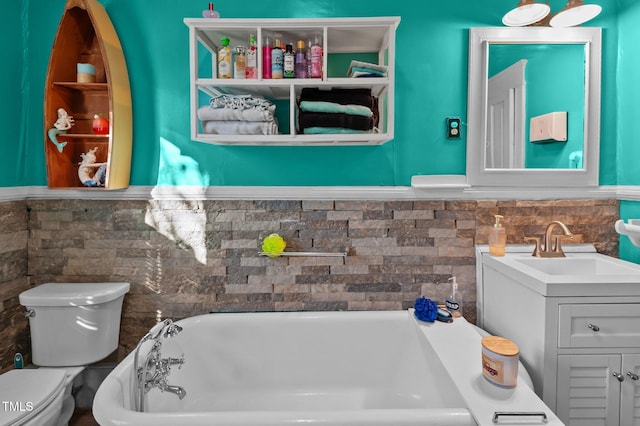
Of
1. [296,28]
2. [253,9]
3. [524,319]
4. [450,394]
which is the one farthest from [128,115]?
[524,319]

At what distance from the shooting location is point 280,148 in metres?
2.08

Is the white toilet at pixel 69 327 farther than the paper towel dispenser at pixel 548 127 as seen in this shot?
No

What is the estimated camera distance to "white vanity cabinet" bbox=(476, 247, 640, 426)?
57.2 inches

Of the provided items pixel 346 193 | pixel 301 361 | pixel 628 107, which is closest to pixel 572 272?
pixel 628 107

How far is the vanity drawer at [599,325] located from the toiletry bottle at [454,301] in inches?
21.0

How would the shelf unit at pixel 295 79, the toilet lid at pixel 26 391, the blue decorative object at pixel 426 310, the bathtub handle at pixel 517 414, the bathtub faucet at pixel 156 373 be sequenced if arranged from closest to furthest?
the bathtub handle at pixel 517 414 < the toilet lid at pixel 26 391 < the bathtub faucet at pixel 156 373 < the shelf unit at pixel 295 79 < the blue decorative object at pixel 426 310

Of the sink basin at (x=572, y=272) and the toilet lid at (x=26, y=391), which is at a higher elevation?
the sink basin at (x=572, y=272)

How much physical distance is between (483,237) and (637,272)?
66 centimetres

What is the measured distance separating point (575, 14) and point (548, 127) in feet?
1.79

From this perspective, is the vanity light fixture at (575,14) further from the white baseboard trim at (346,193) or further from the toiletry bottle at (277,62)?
the toiletry bottle at (277,62)

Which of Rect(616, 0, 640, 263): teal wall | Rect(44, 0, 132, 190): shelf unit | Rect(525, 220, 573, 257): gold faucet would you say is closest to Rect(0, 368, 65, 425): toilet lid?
Rect(44, 0, 132, 190): shelf unit

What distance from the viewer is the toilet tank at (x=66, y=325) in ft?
6.05

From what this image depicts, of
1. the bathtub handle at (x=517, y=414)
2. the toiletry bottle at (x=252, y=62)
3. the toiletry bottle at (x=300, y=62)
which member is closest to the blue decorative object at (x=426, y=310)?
the bathtub handle at (x=517, y=414)

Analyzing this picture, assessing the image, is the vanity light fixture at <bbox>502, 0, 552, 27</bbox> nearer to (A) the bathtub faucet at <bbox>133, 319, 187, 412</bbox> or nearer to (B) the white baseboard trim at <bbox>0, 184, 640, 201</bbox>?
(B) the white baseboard trim at <bbox>0, 184, 640, 201</bbox>
